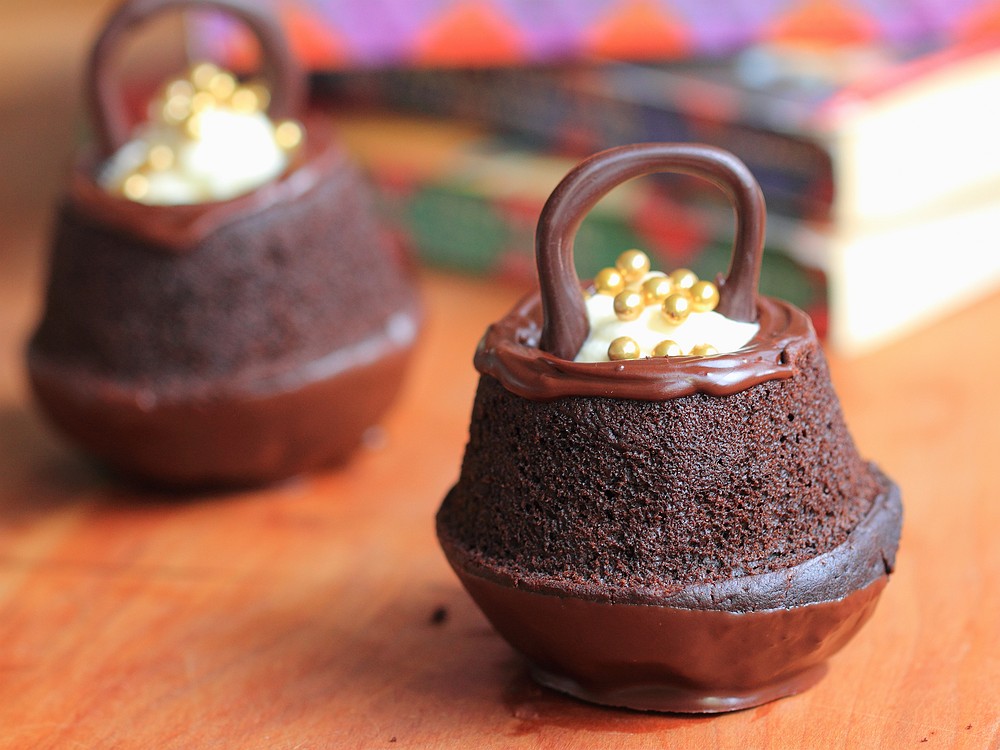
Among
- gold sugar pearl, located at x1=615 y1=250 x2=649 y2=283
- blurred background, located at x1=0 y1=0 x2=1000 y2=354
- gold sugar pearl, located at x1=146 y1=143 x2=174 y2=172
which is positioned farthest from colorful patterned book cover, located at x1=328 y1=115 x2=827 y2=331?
gold sugar pearl, located at x1=615 y1=250 x2=649 y2=283

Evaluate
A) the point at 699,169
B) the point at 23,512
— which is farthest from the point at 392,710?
the point at 23,512

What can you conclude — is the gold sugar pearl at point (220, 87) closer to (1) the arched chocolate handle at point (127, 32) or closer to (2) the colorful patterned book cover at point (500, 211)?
(1) the arched chocolate handle at point (127, 32)

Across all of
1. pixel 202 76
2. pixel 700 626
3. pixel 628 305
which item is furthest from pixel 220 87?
pixel 700 626

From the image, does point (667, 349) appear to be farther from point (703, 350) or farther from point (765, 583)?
point (765, 583)

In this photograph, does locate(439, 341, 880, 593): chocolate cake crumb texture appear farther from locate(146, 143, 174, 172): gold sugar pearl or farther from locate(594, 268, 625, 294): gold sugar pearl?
locate(146, 143, 174, 172): gold sugar pearl

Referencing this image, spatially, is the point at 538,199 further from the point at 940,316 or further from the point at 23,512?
the point at 23,512

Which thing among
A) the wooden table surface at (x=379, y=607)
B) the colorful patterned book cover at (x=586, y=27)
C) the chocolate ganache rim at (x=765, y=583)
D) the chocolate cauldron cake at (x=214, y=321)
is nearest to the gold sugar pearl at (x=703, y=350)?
the chocolate ganache rim at (x=765, y=583)
